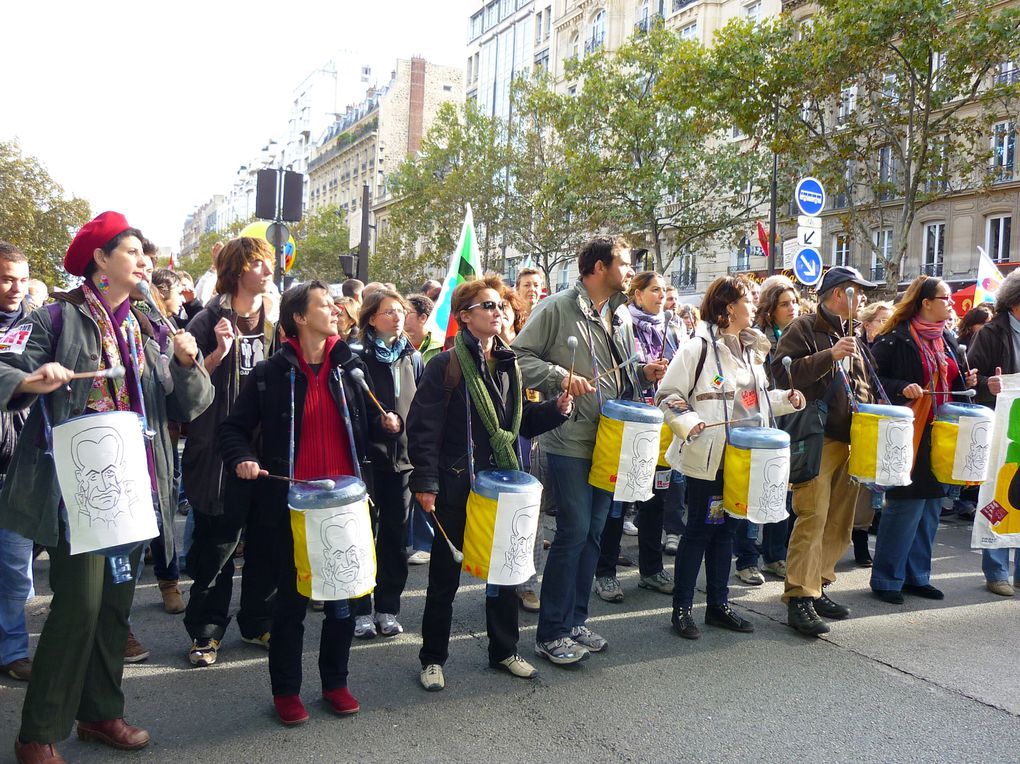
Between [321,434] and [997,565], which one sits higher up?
[321,434]

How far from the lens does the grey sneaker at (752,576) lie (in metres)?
6.21

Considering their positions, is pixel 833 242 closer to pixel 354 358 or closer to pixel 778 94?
pixel 778 94

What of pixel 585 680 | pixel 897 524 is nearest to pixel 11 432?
pixel 585 680

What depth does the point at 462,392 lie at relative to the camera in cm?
414

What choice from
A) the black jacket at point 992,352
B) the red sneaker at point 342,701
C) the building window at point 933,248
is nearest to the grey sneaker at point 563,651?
the red sneaker at point 342,701

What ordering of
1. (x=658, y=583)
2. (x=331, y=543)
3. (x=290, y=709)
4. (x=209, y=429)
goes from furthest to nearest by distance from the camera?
(x=658, y=583)
(x=209, y=429)
(x=290, y=709)
(x=331, y=543)

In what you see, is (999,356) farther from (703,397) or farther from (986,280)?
(986,280)

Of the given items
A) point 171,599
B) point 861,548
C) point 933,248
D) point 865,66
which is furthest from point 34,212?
point 933,248

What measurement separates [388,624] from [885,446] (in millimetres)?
3052

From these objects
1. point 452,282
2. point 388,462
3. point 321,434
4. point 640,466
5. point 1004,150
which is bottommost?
point 388,462

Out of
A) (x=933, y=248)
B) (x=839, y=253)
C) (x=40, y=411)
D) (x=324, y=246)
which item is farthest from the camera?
(x=324, y=246)

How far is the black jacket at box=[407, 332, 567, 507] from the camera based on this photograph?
13.2ft

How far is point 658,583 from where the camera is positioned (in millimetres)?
5973

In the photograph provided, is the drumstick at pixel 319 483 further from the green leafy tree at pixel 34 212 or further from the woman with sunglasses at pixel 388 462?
the green leafy tree at pixel 34 212
